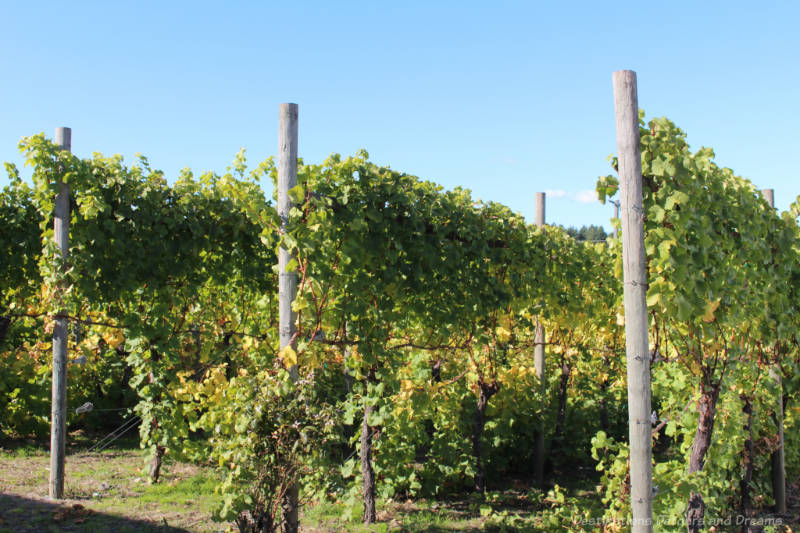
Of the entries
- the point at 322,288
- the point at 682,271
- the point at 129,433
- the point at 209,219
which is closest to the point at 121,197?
the point at 209,219

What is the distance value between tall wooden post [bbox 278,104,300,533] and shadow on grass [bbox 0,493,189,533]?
4.62 ft

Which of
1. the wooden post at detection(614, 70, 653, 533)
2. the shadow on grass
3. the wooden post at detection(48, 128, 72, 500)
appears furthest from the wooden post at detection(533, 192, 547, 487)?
the wooden post at detection(48, 128, 72, 500)

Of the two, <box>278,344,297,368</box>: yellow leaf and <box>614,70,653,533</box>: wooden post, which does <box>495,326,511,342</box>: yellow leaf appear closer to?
<box>614,70,653,533</box>: wooden post

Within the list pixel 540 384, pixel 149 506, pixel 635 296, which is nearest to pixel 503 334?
pixel 540 384

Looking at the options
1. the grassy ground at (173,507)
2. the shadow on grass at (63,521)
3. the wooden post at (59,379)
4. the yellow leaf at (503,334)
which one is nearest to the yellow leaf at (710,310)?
the grassy ground at (173,507)

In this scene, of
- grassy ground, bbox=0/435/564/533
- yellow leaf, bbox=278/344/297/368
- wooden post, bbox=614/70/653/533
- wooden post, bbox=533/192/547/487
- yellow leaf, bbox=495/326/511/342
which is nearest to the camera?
wooden post, bbox=614/70/653/533

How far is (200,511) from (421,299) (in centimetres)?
273

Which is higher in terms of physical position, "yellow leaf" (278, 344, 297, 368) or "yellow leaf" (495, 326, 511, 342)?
"yellow leaf" (495, 326, 511, 342)

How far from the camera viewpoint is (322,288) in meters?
4.08

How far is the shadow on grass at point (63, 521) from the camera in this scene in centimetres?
482

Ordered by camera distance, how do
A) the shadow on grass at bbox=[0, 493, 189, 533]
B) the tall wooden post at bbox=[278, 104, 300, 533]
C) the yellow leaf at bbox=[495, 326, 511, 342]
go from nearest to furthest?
the tall wooden post at bbox=[278, 104, 300, 533] < the shadow on grass at bbox=[0, 493, 189, 533] < the yellow leaf at bbox=[495, 326, 511, 342]

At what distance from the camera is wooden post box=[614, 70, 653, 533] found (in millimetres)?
3379

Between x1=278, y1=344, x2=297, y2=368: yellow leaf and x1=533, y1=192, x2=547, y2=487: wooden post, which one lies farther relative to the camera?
x1=533, y1=192, x2=547, y2=487: wooden post

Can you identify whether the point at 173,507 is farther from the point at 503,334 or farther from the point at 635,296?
the point at 635,296
